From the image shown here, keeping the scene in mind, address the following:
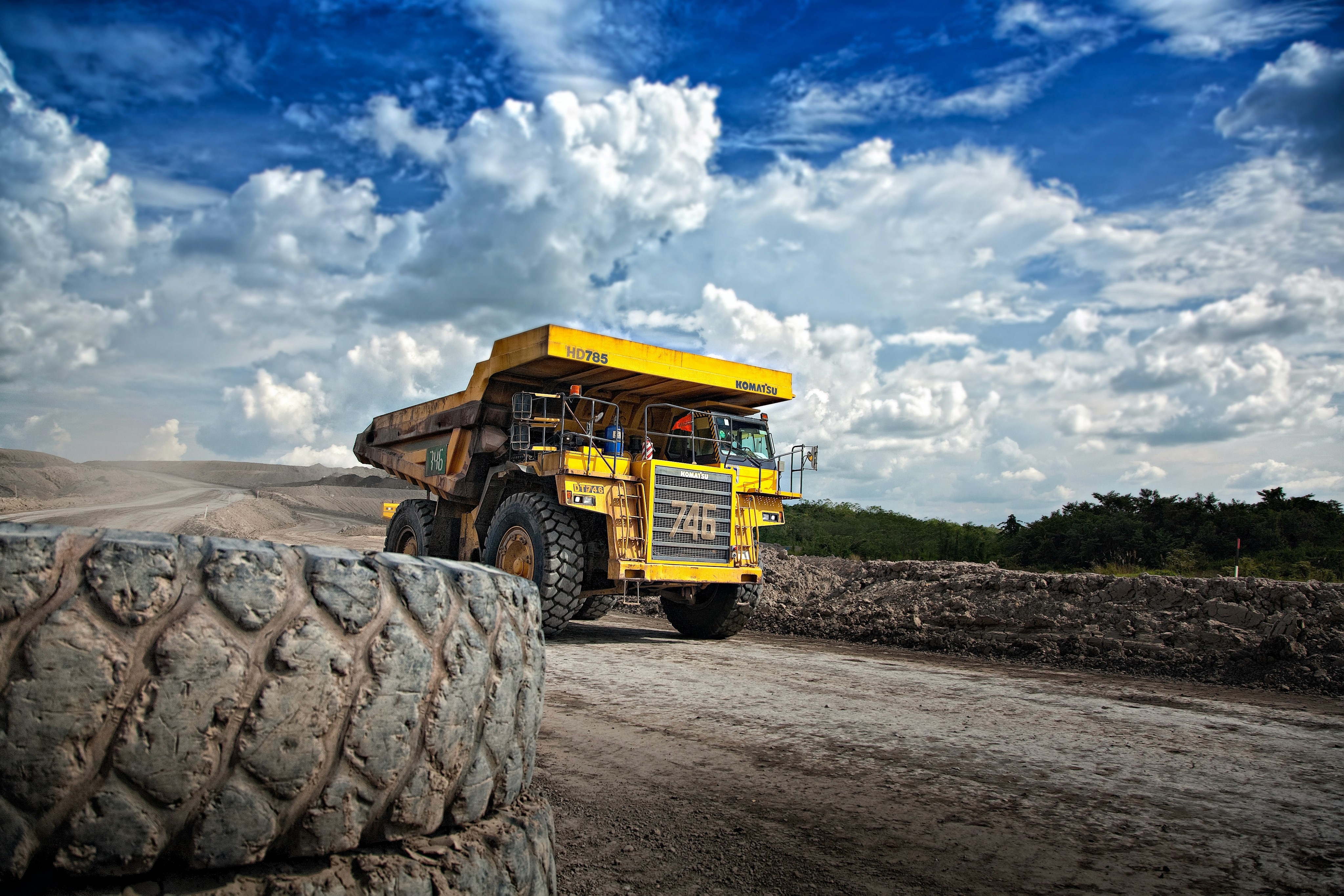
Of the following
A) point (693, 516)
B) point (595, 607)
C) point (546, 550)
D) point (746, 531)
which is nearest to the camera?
point (546, 550)

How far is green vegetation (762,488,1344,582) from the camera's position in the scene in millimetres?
16484

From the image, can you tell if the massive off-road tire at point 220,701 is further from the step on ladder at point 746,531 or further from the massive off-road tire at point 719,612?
→ the massive off-road tire at point 719,612

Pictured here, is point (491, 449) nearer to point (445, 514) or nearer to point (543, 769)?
point (445, 514)

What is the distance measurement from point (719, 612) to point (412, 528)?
16.0ft

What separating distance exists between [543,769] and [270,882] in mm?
2693

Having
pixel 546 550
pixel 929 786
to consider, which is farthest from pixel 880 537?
pixel 929 786

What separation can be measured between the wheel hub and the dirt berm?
4.07 m

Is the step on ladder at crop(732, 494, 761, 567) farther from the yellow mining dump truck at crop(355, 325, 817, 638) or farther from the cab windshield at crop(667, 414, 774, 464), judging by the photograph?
the cab windshield at crop(667, 414, 774, 464)

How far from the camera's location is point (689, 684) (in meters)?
6.89

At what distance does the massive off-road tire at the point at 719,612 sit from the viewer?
10453 mm

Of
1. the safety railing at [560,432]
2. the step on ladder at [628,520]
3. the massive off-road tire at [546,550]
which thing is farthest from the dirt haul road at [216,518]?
the step on ladder at [628,520]

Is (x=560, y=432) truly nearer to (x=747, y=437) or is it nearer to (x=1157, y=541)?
(x=747, y=437)

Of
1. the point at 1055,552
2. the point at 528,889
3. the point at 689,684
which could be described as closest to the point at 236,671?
the point at 528,889

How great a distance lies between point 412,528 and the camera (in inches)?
493
